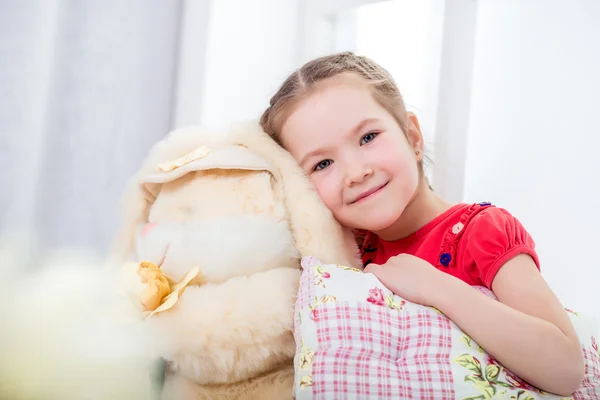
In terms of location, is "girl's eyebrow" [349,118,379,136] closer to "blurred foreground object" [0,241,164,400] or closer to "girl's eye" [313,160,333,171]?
"girl's eye" [313,160,333,171]

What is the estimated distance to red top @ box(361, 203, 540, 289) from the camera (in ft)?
3.01

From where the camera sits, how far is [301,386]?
0.72 m

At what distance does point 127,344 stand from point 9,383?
16cm

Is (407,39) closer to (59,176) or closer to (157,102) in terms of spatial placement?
(157,102)

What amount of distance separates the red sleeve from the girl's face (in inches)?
6.2

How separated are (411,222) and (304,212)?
379 mm

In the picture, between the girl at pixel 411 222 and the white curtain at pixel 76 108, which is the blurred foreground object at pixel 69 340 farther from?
the white curtain at pixel 76 108

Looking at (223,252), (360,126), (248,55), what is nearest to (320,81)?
(360,126)

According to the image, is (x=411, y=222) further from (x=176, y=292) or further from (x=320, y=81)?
(x=176, y=292)

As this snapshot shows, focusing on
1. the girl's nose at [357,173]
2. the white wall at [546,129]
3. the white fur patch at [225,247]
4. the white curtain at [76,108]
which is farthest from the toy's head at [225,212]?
the white wall at [546,129]

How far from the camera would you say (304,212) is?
2.99 feet

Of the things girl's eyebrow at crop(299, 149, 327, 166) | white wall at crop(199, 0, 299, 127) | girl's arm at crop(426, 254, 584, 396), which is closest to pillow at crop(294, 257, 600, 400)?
girl's arm at crop(426, 254, 584, 396)

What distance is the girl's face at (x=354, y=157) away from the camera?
41.7 inches

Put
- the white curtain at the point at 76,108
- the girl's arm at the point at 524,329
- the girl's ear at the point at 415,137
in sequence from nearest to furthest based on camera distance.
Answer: the girl's arm at the point at 524,329
the girl's ear at the point at 415,137
the white curtain at the point at 76,108
